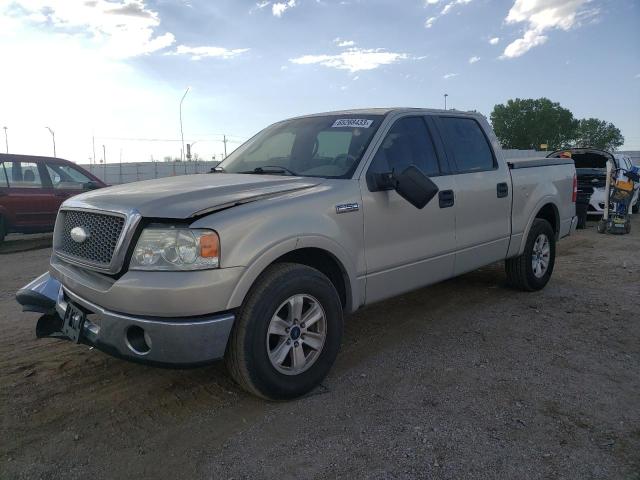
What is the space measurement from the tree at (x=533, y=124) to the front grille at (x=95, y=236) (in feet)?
299

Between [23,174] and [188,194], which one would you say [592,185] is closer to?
[188,194]

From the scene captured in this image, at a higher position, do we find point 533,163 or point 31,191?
point 533,163

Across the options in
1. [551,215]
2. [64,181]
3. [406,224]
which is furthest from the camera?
[64,181]

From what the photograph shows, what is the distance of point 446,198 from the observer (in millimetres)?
4340

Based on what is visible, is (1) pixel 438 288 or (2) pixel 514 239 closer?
(2) pixel 514 239

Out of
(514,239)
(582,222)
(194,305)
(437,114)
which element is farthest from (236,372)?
(582,222)

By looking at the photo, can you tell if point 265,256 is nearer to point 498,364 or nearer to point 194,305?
point 194,305

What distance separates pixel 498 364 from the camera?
12.7 ft

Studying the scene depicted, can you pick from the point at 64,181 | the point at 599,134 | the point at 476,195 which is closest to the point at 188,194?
the point at 476,195

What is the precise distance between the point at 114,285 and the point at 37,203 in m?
8.00

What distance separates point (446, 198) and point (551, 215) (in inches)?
96.7

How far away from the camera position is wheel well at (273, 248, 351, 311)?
11.3 ft

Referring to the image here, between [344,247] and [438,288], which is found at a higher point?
[344,247]

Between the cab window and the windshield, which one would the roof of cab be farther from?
the cab window
